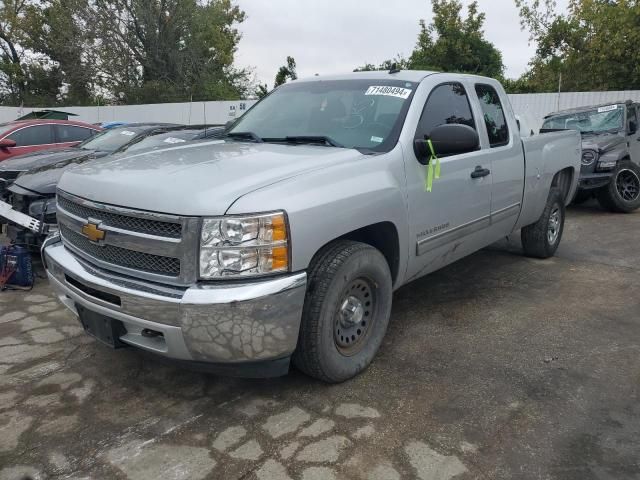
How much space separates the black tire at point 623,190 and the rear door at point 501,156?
15.1 ft

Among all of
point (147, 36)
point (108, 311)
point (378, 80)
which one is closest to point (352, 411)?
point (108, 311)

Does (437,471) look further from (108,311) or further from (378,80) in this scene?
(378,80)

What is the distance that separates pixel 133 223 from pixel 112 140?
5721mm

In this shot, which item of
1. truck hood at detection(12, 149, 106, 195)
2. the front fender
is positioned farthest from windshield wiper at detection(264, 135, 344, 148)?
truck hood at detection(12, 149, 106, 195)

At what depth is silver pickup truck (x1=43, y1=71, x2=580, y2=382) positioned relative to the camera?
2.59 meters

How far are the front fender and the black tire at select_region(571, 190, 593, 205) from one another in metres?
6.65

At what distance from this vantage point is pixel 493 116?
4613 mm

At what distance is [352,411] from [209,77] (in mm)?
32392

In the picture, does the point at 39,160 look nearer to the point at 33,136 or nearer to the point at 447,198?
the point at 33,136

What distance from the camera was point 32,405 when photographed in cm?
310

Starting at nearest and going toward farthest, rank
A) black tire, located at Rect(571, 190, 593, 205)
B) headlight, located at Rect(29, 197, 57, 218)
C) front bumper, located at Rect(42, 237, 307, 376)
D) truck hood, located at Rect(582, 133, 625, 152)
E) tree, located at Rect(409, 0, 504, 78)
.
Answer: front bumper, located at Rect(42, 237, 307, 376) < headlight, located at Rect(29, 197, 57, 218) < truck hood, located at Rect(582, 133, 625, 152) < black tire, located at Rect(571, 190, 593, 205) < tree, located at Rect(409, 0, 504, 78)

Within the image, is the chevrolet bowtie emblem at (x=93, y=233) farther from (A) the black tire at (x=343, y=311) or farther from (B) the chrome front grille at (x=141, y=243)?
(A) the black tire at (x=343, y=311)

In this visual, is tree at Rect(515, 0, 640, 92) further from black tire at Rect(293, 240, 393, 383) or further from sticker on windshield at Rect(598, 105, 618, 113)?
black tire at Rect(293, 240, 393, 383)

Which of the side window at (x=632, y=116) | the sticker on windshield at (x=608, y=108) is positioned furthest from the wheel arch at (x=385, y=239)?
the sticker on windshield at (x=608, y=108)
